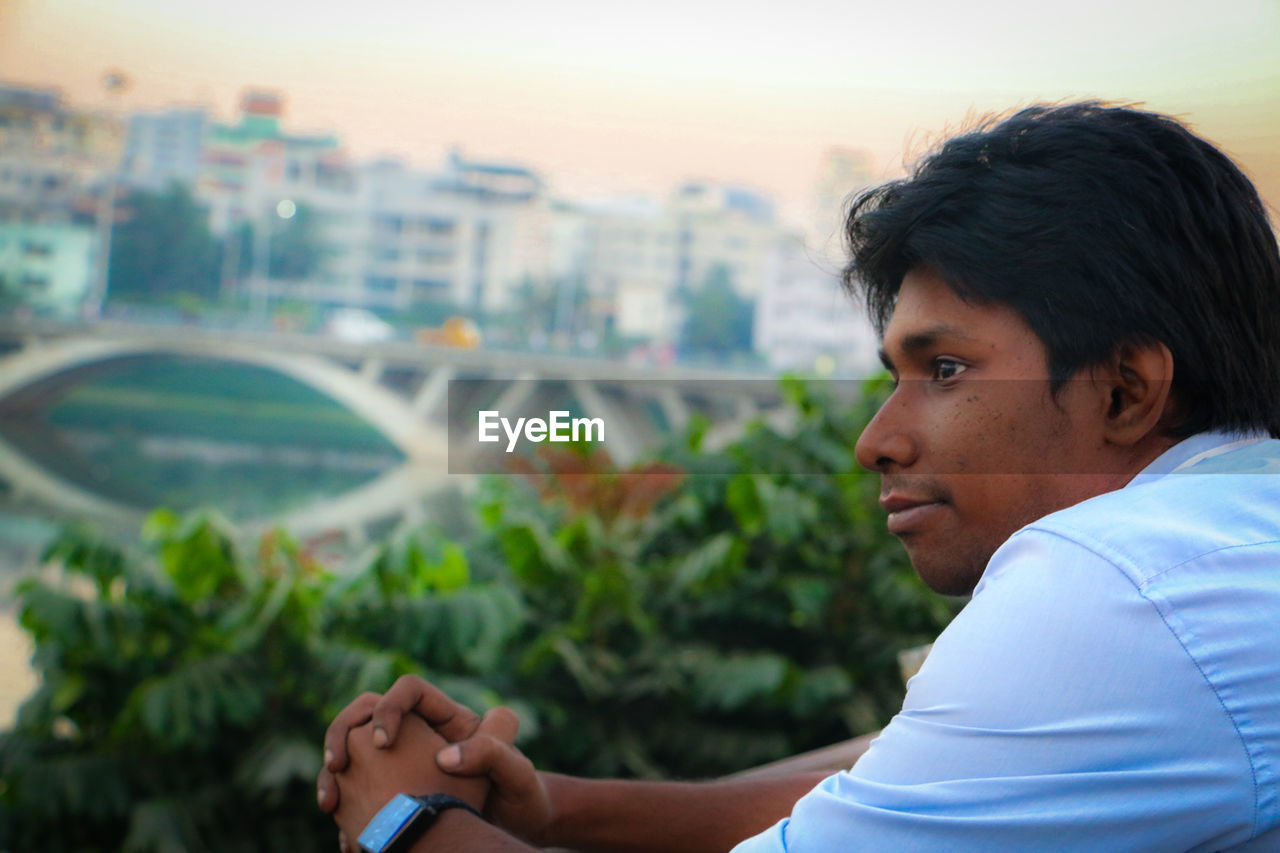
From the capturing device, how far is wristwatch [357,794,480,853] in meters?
0.85

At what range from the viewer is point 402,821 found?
86 cm

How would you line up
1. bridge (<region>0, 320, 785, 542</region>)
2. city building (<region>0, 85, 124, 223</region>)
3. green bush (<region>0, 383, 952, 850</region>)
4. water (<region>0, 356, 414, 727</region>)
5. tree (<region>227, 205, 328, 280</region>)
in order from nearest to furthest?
1. green bush (<region>0, 383, 952, 850</region>)
2. bridge (<region>0, 320, 785, 542</region>)
3. water (<region>0, 356, 414, 727</region>)
4. city building (<region>0, 85, 124, 223</region>)
5. tree (<region>227, 205, 328, 280</region>)

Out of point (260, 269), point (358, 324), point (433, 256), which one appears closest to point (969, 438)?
point (260, 269)

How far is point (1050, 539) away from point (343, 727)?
0.62 m

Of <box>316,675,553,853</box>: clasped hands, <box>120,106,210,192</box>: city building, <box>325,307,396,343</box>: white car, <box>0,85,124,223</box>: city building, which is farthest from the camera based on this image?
<box>325,307,396,343</box>: white car

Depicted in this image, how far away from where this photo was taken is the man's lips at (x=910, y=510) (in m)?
0.82

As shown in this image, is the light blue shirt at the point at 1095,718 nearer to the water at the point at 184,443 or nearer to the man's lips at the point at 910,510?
the man's lips at the point at 910,510

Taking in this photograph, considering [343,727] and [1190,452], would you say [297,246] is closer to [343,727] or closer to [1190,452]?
[343,727]

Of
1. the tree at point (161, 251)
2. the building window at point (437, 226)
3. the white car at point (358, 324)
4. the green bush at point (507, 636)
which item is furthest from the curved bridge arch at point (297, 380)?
the green bush at point (507, 636)

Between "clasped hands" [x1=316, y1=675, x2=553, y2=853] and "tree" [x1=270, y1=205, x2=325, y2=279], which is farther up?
"tree" [x1=270, y1=205, x2=325, y2=279]

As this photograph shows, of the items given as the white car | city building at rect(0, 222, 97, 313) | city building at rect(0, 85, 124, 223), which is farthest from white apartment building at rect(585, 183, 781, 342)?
city building at rect(0, 222, 97, 313)

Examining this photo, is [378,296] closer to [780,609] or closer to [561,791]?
[780,609]

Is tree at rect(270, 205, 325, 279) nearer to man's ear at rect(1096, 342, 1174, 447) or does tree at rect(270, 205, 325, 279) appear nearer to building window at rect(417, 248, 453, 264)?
building window at rect(417, 248, 453, 264)

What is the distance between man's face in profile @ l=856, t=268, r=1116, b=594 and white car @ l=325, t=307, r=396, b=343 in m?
19.3
